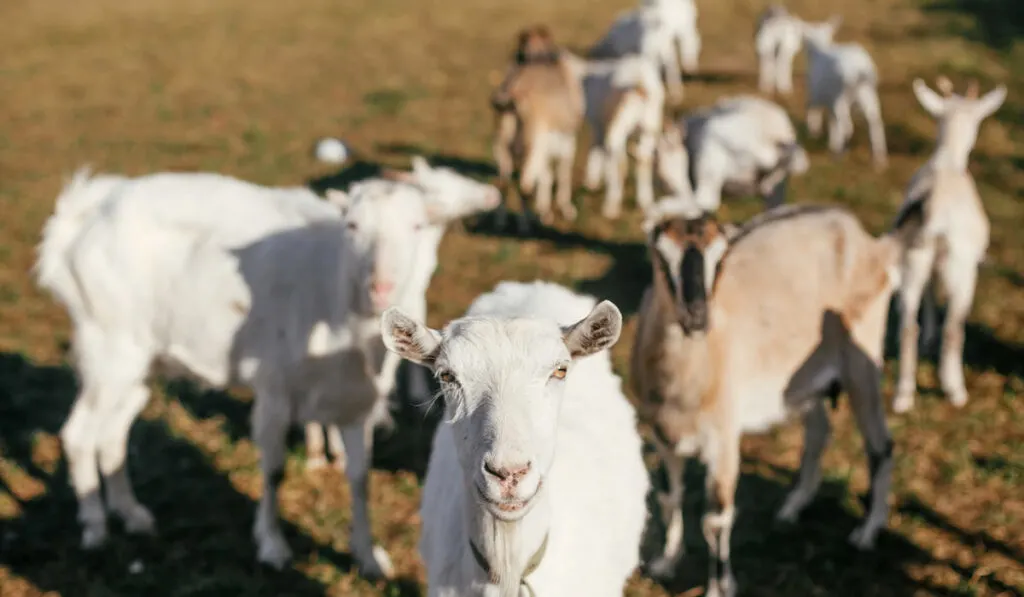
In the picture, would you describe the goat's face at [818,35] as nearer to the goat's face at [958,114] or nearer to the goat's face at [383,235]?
the goat's face at [958,114]

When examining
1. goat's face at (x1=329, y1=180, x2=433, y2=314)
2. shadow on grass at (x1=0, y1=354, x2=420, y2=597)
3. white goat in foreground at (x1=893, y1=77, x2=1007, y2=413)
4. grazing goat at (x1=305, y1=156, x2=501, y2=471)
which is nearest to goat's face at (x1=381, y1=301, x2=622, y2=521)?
goat's face at (x1=329, y1=180, x2=433, y2=314)

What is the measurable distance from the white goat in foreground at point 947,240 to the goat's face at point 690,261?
339cm

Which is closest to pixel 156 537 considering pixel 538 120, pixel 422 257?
pixel 422 257

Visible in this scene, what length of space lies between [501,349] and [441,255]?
8430mm

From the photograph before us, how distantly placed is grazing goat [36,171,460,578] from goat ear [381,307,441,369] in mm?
2031

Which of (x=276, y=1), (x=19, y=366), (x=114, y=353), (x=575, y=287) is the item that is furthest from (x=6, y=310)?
(x=276, y=1)

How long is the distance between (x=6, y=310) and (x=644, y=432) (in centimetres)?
768

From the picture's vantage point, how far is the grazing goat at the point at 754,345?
5.58 m

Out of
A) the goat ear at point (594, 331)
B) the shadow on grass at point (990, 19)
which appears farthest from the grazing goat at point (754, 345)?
the shadow on grass at point (990, 19)

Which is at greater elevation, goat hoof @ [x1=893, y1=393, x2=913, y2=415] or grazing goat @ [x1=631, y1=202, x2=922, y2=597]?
grazing goat @ [x1=631, y1=202, x2=922, y2=597]

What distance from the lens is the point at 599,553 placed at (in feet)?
14.7

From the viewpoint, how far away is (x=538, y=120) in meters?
12.3

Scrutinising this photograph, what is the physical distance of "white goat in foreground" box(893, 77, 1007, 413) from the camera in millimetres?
7883

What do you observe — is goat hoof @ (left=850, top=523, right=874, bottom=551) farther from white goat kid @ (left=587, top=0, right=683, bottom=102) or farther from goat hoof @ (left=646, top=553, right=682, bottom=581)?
white goat kid @ (left=587, top=0, right=683, bottom=102)
